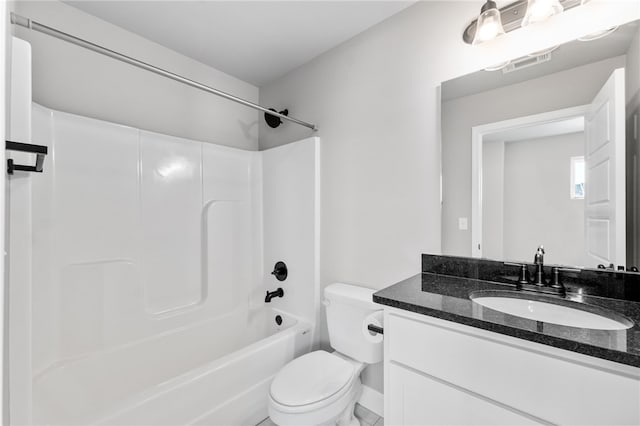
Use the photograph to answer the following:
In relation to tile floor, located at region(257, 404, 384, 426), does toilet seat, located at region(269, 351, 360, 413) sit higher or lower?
higher

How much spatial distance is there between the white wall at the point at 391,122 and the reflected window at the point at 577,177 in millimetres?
507

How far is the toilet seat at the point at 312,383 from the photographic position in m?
1.30

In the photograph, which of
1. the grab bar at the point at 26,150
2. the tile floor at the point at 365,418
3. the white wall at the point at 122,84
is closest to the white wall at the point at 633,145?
the tile floor at the point at 365,418

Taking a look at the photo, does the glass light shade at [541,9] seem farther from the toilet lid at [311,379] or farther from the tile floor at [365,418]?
the tile floor at [365,418]

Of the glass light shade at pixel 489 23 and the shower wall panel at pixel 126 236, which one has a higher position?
the glass light shade at pixel 489 23

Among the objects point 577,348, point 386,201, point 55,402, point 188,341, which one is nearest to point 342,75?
point 386,201

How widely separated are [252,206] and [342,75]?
127 centimetres

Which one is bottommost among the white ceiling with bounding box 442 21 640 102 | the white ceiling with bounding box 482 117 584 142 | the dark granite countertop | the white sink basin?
the white sink basin

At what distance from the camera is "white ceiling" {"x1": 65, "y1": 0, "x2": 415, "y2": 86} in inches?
65.3

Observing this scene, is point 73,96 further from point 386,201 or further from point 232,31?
point 386,201

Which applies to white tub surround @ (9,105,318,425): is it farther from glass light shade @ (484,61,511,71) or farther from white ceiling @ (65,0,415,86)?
glass light shade @ (484,61,511,71)

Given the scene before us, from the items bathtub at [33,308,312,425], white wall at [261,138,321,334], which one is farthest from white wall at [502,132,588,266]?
bathtub at [33,308,312,425]

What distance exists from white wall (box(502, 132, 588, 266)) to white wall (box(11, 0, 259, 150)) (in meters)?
2.08

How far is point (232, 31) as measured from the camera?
1890 millimetres
